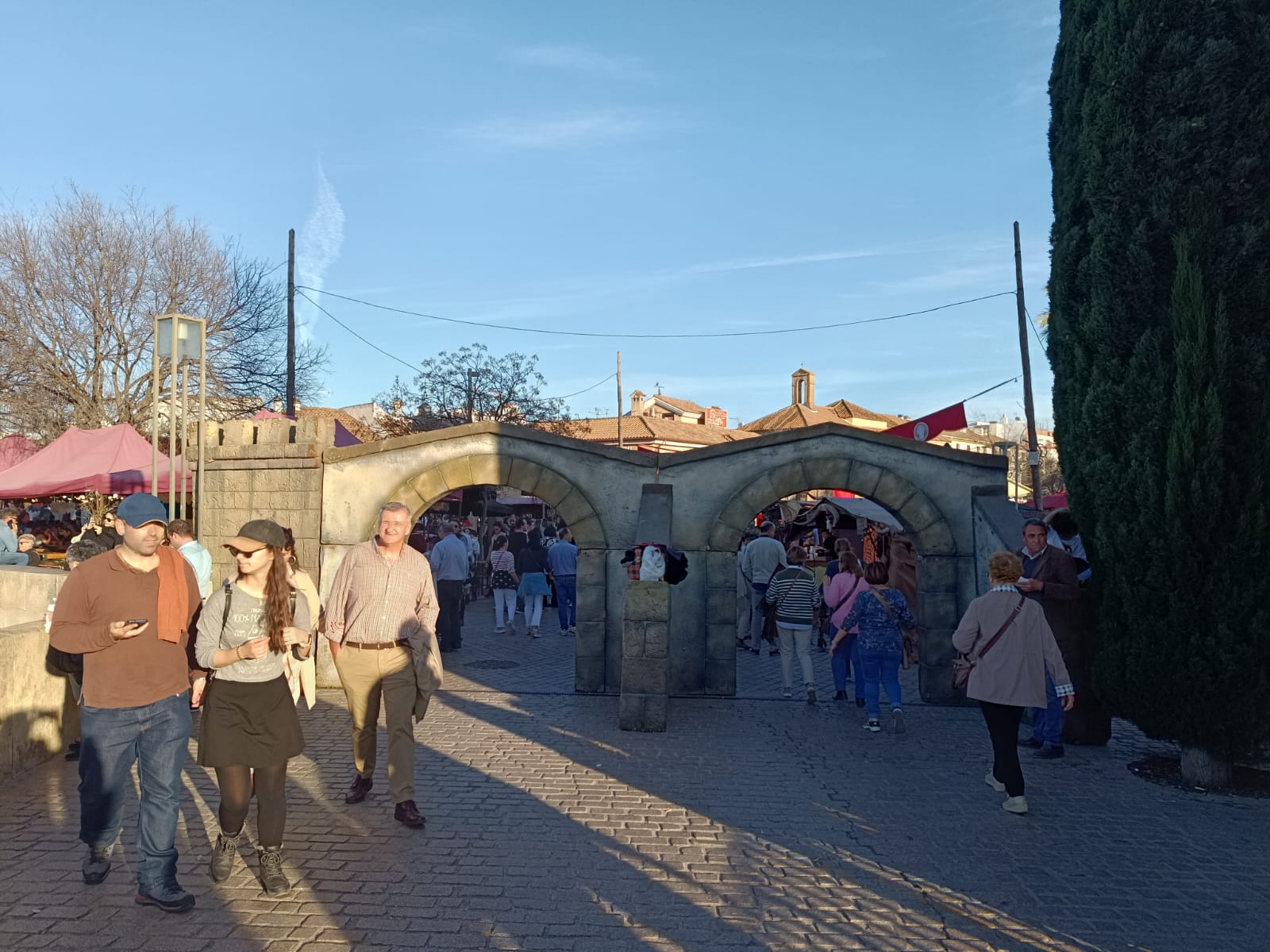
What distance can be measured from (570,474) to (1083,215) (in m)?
5.72

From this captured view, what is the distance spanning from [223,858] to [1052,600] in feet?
21.0

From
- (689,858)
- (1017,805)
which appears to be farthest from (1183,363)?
(689,858)

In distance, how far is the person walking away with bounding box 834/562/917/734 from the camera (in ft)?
29.1

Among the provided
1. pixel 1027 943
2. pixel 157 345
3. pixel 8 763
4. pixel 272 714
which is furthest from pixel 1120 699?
pixel 157 345

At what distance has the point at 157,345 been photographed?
10.0 metres

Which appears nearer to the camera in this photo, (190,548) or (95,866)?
(95,866)

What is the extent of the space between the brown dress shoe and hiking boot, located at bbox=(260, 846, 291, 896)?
108 cm

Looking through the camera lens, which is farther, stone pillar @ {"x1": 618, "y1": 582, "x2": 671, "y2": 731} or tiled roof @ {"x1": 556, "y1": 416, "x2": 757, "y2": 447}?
tiled roof @ {"x1": 556, "y1": 416, "x2": 757, "y2": 447}

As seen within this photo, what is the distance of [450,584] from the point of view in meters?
13.5

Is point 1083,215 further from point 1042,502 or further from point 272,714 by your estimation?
point 1042,502

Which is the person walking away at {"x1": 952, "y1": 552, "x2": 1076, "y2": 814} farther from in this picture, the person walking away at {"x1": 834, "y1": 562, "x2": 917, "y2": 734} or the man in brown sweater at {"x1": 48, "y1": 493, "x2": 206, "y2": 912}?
the man in brown sweater at {"x1": 48, "y1": 493, "x2": 206, "y2": 912}

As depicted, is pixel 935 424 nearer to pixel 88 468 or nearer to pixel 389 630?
pixel 389 630

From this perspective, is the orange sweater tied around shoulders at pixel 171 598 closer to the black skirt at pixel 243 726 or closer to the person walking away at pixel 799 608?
the black skirt at pixel 243 726

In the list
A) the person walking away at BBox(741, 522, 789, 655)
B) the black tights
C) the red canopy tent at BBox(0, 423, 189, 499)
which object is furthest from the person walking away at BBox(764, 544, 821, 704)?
the red canopy tent at BBox(0, 423, 189, 499)
